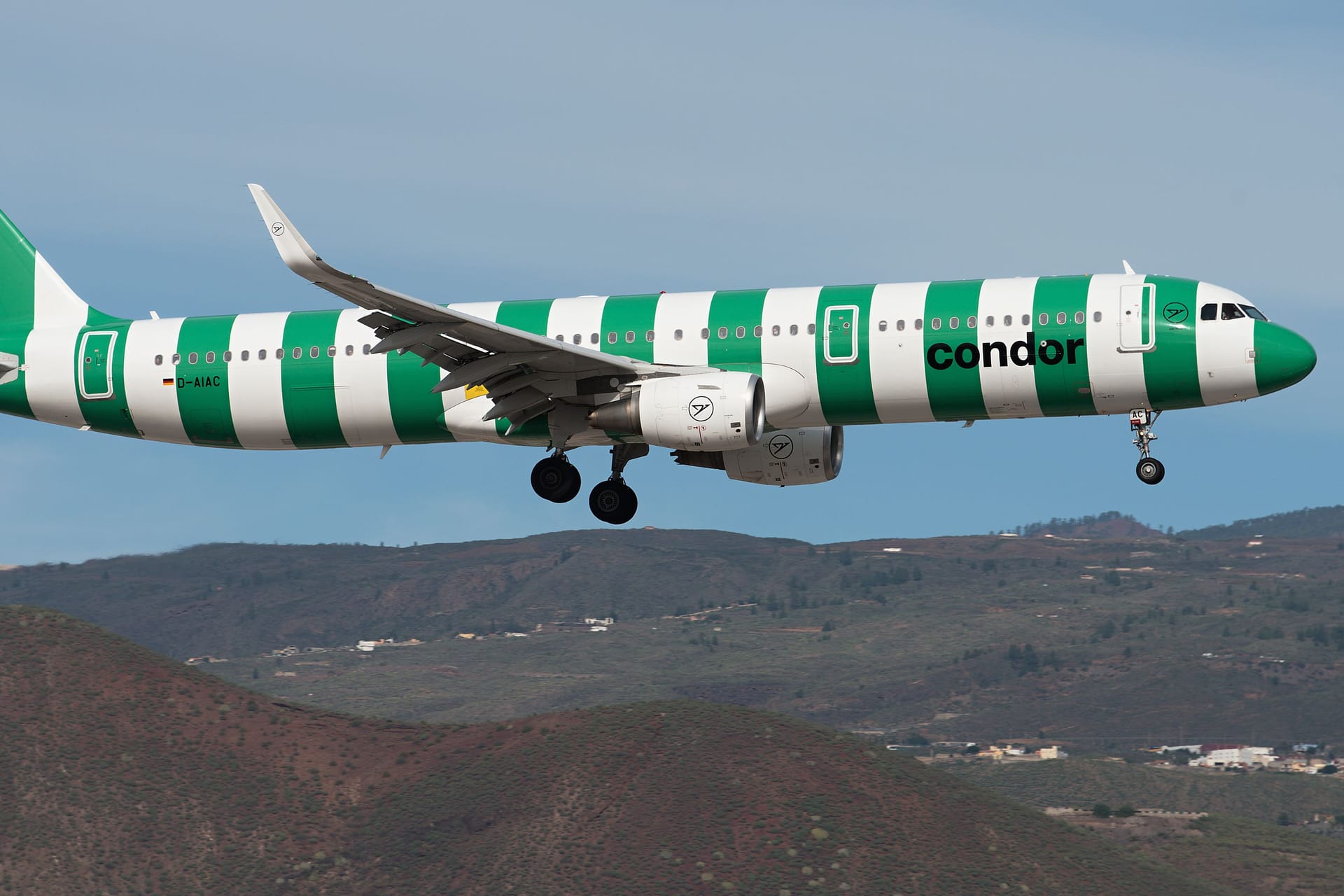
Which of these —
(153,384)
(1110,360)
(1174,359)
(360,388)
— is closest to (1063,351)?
(1110,360)

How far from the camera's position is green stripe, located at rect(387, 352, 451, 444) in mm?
47469

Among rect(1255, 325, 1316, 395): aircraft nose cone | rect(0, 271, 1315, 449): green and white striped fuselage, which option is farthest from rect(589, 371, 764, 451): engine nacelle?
rect(1255, 325, 1316, 395): aircraft nose cone

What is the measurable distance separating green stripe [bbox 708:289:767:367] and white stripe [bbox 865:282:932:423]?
285 cm

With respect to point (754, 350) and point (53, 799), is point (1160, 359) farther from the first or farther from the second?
point (53, 799)

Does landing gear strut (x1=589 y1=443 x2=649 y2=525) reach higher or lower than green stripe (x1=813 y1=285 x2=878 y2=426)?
lower

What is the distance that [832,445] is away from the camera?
49.3 meters

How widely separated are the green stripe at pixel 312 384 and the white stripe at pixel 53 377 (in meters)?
6.48

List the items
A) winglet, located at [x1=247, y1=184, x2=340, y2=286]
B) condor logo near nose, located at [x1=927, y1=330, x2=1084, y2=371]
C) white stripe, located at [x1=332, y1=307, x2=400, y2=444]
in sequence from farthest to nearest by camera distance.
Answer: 1. white stripe, located at [x1=332, y1=307, x2=400, y2=444]
2. condor logo near nose, located at [x1=927, y1=330, x2=1084, y2=371]
3. winglet, located at [x1=247, y1=184, x2=340, y2=286]

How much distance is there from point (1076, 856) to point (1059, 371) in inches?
5274

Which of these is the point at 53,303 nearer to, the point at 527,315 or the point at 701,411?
the point at 527,315

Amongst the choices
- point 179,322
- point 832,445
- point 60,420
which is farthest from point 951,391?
point 60,420

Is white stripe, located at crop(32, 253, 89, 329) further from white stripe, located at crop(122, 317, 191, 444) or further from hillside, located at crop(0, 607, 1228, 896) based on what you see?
hillside, located at crop(0, 607, 1228, 896)

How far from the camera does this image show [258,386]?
48.9 meters

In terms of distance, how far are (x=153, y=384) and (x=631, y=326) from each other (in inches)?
543
